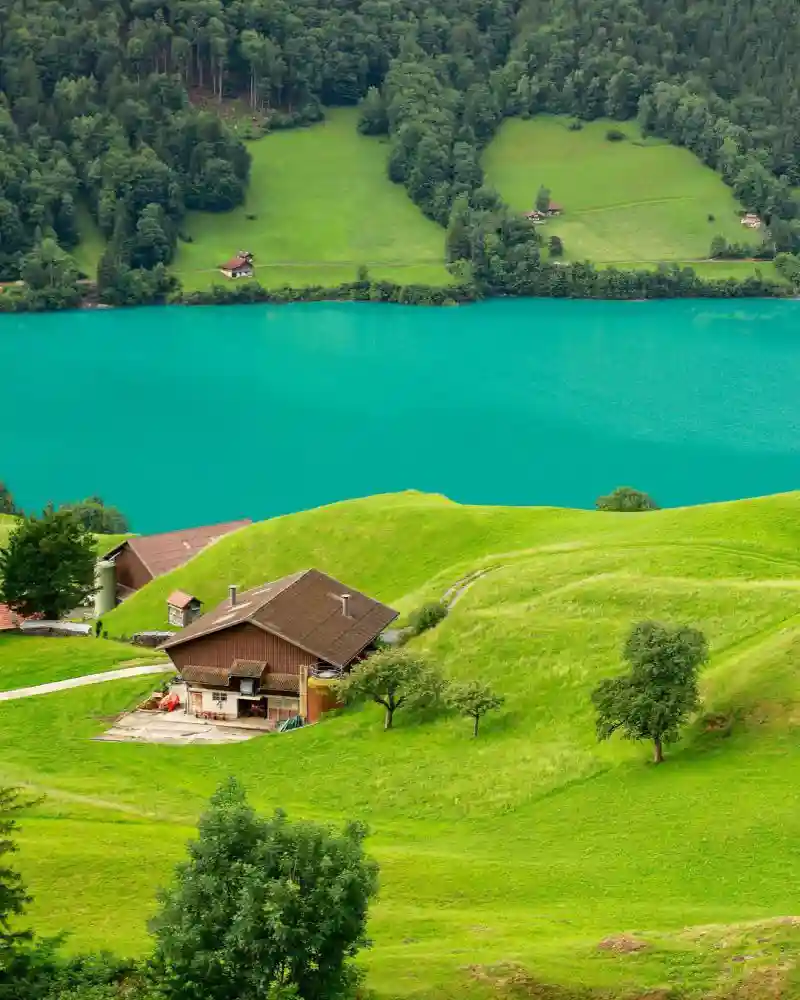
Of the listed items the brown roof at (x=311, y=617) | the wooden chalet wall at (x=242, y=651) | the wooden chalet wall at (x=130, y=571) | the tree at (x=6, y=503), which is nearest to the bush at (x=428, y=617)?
the brown roof at (x=311, y=617)

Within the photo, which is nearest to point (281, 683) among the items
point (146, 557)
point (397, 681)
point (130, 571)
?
point (397, 681)

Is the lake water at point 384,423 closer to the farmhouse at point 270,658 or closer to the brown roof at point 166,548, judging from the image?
the brown roof at point 166,548

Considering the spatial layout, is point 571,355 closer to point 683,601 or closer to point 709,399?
point 709,399

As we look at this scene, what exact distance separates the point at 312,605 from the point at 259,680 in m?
4.80

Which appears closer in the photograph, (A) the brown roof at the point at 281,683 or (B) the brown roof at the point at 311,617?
(A) the brown roof at the point at 281,683

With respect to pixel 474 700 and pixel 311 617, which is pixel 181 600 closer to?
pixel 311 617

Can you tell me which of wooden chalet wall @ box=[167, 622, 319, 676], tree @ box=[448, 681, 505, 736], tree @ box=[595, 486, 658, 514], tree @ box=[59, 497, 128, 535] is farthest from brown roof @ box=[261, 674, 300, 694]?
tree @ box=[59, 497, 128, 535]

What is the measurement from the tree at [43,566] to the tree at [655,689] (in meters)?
33.6

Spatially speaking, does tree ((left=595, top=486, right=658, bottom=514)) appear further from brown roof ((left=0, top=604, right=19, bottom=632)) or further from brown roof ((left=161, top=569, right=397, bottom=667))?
brown roof ((left=0, top=604, right=19, bottom=632))

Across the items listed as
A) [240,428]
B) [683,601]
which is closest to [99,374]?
[240,428]

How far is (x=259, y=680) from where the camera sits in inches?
2292

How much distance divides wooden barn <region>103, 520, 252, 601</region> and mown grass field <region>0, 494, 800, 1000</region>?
14.4 meters

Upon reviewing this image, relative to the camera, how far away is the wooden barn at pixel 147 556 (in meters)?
86.2

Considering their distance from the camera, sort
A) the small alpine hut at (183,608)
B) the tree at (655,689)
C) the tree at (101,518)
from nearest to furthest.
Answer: the tree at (655,689) → the small alpine hut at (183,608) → the tree at (101,518)
